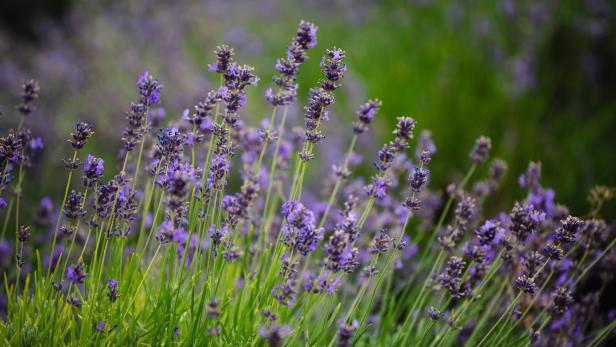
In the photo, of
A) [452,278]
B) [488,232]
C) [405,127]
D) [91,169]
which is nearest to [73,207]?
[91,169]

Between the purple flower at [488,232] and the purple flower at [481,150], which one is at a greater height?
Answer: the purple flower at [481,150]

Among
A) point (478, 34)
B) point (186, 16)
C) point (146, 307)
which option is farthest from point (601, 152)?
point (186, 16)

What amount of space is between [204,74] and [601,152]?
4.38m

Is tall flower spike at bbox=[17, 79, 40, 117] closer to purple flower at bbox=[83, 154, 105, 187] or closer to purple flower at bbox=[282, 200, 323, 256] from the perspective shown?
purple flower at bbox=[83, 154, 105, 187]

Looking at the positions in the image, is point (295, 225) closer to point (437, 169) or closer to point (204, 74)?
point (437, 169)

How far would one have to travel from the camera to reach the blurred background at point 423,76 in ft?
15.9

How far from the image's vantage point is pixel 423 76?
622 cm

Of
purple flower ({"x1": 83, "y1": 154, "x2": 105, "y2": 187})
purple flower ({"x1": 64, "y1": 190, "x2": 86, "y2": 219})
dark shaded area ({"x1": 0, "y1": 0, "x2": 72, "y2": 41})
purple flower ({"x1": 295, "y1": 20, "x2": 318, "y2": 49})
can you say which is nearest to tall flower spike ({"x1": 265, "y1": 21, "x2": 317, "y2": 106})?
purple flower ({"x1": 295, "y1": 20, "x2": 318, "y2": 49})

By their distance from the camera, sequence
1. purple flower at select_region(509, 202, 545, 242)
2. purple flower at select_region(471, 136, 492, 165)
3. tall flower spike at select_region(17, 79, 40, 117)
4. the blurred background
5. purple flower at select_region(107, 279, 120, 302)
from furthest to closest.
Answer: the blurred background → purple flower at select_region(471, 136, 492, 165) → tall flower spike at select_region(17, 79, 40, 117) → purple flower at select_region(509, 202, 545, 242) → purple flower at select_region(107, 279, 120, 302)

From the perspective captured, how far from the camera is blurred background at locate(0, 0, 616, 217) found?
4844mm

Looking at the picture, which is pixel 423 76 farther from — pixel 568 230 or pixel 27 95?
pixel 27 95

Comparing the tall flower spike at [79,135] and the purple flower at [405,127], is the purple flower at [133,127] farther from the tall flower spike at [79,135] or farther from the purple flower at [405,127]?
the purple flower at [405,127]

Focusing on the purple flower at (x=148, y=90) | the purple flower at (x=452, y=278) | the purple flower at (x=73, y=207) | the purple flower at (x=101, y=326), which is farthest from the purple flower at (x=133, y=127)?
the purple flower at (x=452, y=278)

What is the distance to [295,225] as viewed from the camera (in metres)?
1.79
